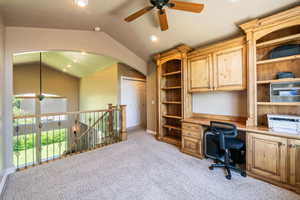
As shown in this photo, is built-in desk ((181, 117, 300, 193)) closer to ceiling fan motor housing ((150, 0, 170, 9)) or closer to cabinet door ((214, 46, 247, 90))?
cabinet door ((214, 46, 247, 90))

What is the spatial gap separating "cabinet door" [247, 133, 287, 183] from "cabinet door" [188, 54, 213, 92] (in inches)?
49.5

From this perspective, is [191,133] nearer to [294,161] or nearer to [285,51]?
[294,161]

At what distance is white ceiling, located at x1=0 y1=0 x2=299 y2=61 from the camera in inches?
80.8

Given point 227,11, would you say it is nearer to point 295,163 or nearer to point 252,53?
point 252,53

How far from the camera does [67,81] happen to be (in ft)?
27.6

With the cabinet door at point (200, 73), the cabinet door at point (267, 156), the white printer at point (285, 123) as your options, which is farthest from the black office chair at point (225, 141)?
the cabinet door at point (200, 73)

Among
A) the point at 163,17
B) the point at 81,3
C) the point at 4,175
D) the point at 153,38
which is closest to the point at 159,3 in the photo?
the point at 163,17

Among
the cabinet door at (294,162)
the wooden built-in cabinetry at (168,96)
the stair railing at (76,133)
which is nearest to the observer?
the cabinet door at (294,162)

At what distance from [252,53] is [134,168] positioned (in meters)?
2.88

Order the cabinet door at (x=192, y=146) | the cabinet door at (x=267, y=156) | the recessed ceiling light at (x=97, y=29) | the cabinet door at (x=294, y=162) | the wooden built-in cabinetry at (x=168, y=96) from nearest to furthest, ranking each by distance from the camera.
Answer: the cabinet door at (x=294, y=162), the cabinet door at (x=267, y=156), the cabinet door at (x=192, y=146), the recessed ceiling light at (x=97, y=29), the wooden built-in cabinetry at (x=168, y=96)

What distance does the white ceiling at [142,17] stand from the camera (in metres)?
2.05

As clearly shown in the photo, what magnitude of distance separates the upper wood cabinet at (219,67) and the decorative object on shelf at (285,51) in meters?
0.39

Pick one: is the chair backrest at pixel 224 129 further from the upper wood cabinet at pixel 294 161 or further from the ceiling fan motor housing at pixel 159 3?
the ceiling fan motor housing at pixel 159 3

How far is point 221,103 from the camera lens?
2.87 m
